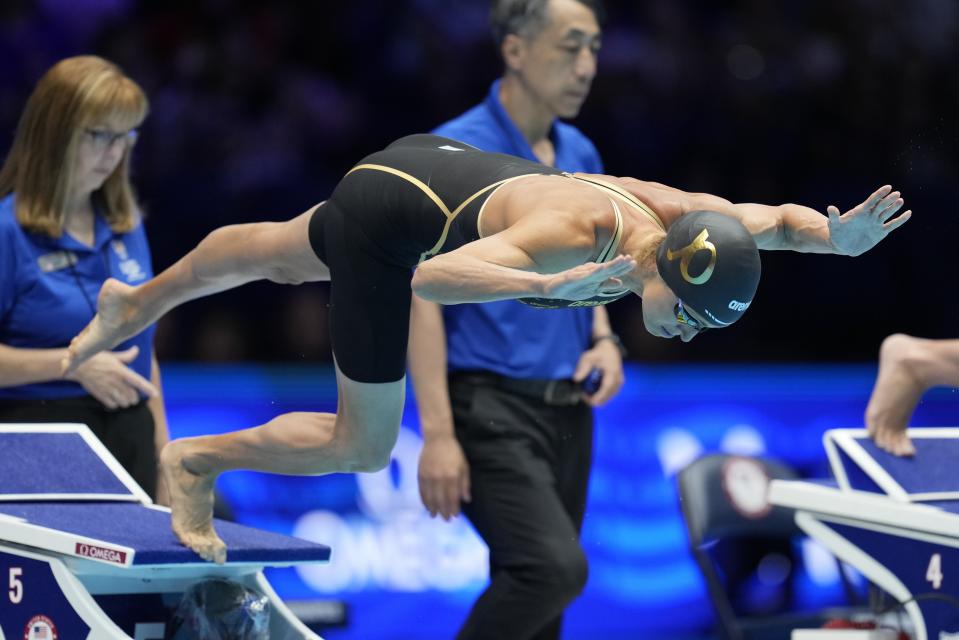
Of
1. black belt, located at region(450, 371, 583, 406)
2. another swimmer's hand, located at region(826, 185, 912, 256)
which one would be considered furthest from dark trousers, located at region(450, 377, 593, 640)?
another swimmer's hand, located at region(826, 185, 912, 256)

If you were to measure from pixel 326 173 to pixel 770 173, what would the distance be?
2549 millimetres

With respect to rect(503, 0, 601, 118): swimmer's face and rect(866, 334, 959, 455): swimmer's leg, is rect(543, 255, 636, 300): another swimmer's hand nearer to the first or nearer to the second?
rect(866, 334, 959, 455): swimmer's leg

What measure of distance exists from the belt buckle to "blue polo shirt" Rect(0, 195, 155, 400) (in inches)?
54.4

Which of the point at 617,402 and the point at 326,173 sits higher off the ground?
the point at 326,173

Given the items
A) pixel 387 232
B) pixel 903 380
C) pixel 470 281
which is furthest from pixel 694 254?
pixel 903 380

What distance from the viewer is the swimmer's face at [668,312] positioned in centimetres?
347

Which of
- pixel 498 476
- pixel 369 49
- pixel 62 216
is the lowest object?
pixel 498 476

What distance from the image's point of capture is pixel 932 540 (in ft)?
13.6

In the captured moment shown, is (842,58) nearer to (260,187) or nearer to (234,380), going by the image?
(260,187)

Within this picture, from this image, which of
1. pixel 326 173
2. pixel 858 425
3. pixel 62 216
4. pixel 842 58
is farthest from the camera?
pixel 842 58

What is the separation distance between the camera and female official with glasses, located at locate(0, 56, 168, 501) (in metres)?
4.60

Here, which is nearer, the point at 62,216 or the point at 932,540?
the point at 932,540

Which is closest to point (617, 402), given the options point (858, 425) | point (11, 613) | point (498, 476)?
point (858, 425)

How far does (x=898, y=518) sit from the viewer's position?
420 cm
